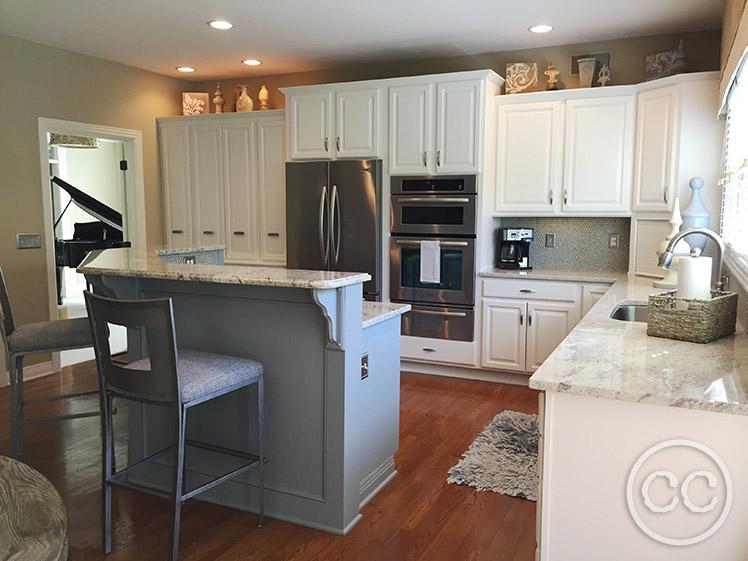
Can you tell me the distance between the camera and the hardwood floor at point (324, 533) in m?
2.26

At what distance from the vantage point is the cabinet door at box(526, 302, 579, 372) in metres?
4.23

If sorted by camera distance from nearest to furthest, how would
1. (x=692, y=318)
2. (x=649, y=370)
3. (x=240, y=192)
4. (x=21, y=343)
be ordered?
(x=649, y=370) < (x=692, y=318) < (x=21, y=343) < (x=240, y=192)

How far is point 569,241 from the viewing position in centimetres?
473

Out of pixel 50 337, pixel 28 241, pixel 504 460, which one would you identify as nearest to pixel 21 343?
pixel 50 337

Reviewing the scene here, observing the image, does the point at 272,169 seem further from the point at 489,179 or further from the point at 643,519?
the point at 643,519

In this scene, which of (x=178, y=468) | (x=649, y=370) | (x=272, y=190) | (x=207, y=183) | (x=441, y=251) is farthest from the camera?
(x=207, y=183)

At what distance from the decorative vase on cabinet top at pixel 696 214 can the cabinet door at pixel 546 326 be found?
3.08ft

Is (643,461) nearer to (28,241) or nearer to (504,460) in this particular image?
(504,460)

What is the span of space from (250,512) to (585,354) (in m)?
1.62

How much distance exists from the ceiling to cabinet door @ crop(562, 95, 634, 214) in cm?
55

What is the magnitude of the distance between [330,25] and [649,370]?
3365 mm

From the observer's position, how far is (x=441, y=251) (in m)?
4.54

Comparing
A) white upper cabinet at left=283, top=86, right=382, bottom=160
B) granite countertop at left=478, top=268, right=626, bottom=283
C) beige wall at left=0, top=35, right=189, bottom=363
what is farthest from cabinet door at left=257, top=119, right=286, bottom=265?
granite countertop at left=478, top=268, right=626, bottom=283

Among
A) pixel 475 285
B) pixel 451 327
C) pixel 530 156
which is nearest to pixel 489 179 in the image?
pixel 530 156
